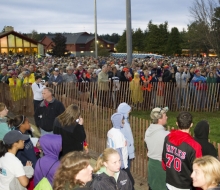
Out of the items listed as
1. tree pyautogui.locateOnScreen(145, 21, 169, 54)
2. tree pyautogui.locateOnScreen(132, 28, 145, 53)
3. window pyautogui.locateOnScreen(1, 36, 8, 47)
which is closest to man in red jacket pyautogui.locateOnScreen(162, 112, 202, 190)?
window pyautogui.locateOnScreen(1, 36, 8, 47)

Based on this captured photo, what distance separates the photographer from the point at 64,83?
A: 1150cm

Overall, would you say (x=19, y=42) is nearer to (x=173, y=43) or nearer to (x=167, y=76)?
(x=173, y=43)

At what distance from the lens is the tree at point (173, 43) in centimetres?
6656

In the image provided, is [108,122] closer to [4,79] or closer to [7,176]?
[7,176]

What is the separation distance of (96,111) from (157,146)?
12.3ft

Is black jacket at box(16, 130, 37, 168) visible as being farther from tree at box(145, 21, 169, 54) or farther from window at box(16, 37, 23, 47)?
tree at box(145, 21, 169, 54)

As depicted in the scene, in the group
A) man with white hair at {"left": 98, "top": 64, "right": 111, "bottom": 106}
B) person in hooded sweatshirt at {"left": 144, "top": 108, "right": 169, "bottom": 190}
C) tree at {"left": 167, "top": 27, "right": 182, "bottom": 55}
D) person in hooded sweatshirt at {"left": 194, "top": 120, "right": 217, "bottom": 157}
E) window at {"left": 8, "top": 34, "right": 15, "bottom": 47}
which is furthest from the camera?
tree at {"left": 167, "top": 27, "right": 182, "bottom": 55}

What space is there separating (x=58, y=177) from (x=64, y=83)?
8713 millimetres

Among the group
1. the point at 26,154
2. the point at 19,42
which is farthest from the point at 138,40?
the point at 26,154

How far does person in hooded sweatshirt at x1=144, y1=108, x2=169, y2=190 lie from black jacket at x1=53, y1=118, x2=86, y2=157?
A: 114 centimetres

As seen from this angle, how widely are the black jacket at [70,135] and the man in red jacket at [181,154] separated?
5.27 feet

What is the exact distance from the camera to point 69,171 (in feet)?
9.62

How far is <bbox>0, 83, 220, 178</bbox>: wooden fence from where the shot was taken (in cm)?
663

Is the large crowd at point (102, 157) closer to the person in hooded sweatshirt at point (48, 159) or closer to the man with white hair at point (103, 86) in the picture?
the person in hooded sweatshirt at point (48, 159)
